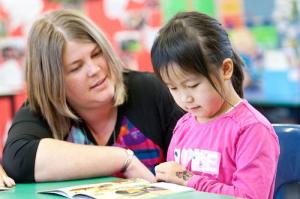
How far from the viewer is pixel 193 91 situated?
4.17 ft

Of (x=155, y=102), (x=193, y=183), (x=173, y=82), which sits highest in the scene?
(x=173, y=82)

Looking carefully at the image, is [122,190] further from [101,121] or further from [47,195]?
[101,121]

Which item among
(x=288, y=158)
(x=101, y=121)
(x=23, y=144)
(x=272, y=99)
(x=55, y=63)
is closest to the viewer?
(x=288, y=158)

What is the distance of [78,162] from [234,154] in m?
0.47

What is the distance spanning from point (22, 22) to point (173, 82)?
3.28m

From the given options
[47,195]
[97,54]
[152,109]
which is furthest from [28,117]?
[47,195]

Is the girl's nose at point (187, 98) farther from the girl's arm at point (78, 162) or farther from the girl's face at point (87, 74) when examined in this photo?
the girl's face at point (87, 74)

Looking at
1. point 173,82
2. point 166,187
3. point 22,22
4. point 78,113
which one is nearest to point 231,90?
point 173,82

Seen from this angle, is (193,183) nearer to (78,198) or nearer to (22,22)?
(78,198)

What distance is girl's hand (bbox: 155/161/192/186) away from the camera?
1.30 meters

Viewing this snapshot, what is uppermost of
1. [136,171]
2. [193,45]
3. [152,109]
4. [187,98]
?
[193,45]

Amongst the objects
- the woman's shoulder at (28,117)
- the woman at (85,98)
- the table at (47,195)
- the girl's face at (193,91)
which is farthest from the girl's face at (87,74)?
the girl's face at (193,91)

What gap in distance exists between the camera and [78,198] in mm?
1193

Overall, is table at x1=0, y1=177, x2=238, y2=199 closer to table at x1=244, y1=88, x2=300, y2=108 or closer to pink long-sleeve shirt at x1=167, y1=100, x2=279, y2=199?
pink long-sleeve shirt at x1=167, y1=100, x2=279, y2=199
